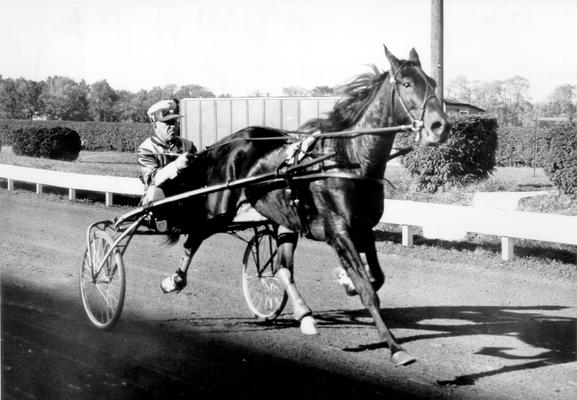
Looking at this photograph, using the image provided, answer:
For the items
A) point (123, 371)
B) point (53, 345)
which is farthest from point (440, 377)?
point (53, 345)

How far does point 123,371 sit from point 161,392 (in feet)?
1.92

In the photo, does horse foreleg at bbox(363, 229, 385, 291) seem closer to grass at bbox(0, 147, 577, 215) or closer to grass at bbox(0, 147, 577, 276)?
grass at bbox(0, 147, 577, 276)

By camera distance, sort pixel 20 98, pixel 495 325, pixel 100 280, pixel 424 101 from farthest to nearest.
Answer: pixel 20 98
pixel 100 280
pixel 495 325
pixel 424 101

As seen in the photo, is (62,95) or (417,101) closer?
(417,101)

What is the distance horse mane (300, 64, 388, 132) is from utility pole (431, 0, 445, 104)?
5774 millimetres

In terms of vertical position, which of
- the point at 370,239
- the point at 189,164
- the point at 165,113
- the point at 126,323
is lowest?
the point at 126,323

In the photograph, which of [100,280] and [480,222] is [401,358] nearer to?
[100,280]

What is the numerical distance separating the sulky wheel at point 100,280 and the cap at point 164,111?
117cm

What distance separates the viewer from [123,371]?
5191 mm

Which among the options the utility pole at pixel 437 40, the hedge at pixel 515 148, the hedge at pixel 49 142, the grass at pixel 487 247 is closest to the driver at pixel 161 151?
the grass at pixel 487 247

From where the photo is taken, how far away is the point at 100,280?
680cm

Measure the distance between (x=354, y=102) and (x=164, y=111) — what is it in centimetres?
195

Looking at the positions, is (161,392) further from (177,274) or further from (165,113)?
(165,113)

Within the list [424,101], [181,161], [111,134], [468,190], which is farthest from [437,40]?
[111,134]
